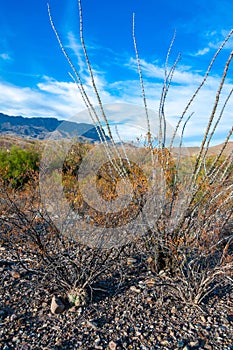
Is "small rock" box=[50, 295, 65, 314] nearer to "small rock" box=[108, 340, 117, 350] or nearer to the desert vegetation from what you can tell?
the desert vegetation

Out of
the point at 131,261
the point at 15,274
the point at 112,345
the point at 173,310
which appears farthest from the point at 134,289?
the point at 15,274

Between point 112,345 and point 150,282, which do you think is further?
point 150,282

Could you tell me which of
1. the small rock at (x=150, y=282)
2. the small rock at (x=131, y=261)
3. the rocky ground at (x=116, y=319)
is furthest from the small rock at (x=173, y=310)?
the small rock at (x=131, y=261)

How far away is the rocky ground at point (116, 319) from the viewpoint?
2.55m

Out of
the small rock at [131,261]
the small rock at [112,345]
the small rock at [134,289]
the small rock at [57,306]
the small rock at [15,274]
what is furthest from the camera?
the small rock at [131,261]

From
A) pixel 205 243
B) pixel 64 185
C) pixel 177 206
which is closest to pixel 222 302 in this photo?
pixel 205 243

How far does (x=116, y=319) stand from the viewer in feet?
9.21

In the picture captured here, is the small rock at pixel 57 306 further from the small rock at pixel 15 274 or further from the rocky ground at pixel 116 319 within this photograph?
the small rock at pixel 15 274

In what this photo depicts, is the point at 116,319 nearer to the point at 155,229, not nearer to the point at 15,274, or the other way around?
the point at 155,229

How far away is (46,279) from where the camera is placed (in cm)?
315

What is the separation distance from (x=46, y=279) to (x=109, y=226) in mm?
763

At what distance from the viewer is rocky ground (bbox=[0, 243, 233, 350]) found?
255cm

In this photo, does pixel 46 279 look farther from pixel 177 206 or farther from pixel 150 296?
pixel 177 206

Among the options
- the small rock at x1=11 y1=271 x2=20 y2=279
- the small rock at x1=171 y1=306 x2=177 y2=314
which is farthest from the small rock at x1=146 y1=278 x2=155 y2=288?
the small rock at x1=11 y1=271 x2=20 y2=279
